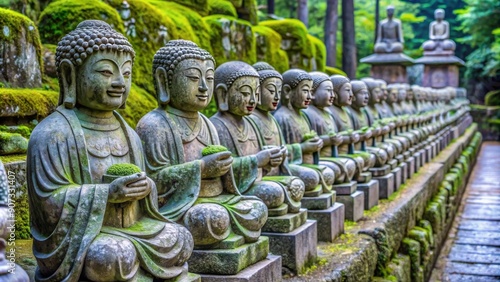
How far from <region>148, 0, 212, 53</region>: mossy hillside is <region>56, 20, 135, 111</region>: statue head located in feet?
22.2

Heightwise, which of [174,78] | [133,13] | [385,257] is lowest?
[385,257]

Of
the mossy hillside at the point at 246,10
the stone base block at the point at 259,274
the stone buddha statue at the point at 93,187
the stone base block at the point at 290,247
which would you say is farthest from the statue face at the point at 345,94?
the mossy hillside at the point at 246,10

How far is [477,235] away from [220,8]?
6.62m

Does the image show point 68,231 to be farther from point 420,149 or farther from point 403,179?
point 420,149

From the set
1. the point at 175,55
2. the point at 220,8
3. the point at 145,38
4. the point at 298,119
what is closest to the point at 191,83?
the point at 175,55

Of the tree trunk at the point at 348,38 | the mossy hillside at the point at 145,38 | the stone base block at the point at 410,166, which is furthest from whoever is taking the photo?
the tree trunk at the point at 348,38

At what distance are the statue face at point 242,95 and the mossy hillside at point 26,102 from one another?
1.81 metres

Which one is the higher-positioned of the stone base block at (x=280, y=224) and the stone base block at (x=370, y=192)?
the stone base block at (x=280, y=224)

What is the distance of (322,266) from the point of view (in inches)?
253

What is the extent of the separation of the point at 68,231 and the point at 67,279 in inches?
10.1

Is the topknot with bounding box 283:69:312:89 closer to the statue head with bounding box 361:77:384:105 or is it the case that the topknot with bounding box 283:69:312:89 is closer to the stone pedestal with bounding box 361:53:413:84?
the statue head with bounding box 361:77:384:105

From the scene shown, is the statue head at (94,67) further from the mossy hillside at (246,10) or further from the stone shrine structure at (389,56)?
the stone shrine structure at (389,56)

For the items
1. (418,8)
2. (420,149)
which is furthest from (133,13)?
(418,8)

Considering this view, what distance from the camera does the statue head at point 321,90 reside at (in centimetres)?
825
